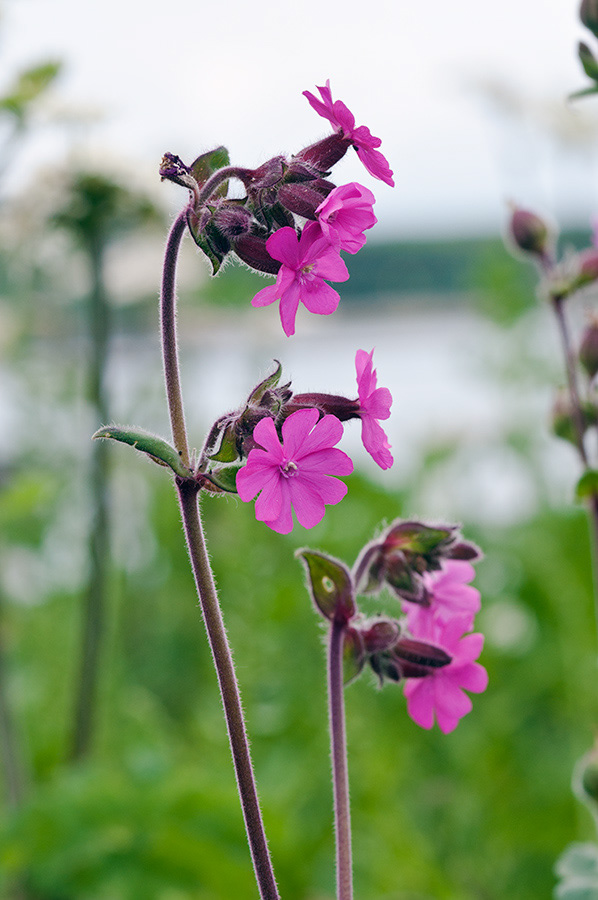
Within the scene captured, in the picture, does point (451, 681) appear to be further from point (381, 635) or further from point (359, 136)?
point (359, 136)

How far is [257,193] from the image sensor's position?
0.52 metres

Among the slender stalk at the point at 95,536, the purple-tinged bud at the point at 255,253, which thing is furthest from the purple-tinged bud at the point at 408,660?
the slender stalk at the point at 95,536

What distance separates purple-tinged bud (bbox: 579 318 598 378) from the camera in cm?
82

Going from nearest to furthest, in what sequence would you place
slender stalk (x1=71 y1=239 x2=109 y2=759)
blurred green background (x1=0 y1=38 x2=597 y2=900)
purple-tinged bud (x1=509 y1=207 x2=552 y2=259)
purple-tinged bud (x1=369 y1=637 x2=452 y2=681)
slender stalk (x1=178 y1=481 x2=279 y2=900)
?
slender stalk (x1=178 y1=481 x2=279 y2=900)
purple-tinged bud (x1=369 y1=637 x2=452 y2=681)
purple-tinged bud (x1=509 y1=207 x2=552 y2=259)
blurred green background (x1=0 y1=38 x2=597 y2=900)
slender stalk (x1=71 y1=239 x2=109 y2=759)

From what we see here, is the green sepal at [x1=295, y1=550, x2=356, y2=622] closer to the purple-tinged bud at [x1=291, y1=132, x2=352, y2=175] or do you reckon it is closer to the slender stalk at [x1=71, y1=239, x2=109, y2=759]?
the purple-tinged bud at [x1=291, y1=132, x2=352, y2=175]

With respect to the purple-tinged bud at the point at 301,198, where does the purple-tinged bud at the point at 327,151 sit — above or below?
above

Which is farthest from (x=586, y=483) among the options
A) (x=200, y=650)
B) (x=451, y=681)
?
(x=200, y=650)

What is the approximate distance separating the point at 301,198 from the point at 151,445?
0.50 ft

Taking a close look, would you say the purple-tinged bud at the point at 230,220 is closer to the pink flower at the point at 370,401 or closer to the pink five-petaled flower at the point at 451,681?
the pink flower at the point at 370,401

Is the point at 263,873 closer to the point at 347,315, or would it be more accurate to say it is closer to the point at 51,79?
the point at 51,79

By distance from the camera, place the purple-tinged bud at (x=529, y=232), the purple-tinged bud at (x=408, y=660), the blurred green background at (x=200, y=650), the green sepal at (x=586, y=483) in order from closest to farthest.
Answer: the purple-tinged bud at (x=408, y=660) < the green sepal at (x=586, y=483) < the purple-tinged bud at (x=529, y=232) < the blurred green background at (x=200, y=650)

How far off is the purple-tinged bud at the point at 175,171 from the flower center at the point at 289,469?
0.15 m

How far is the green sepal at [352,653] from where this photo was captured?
1.83ft

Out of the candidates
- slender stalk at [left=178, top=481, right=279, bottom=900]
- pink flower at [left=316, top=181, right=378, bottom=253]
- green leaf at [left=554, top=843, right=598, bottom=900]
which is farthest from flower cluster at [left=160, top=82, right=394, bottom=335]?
green leaf at [left=554, top=843, right=598, bottom=900]
